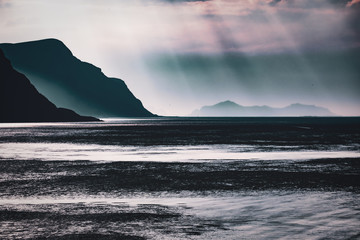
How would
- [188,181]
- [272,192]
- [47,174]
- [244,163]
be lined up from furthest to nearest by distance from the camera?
[244,163], [47,174], [188,181], [272,192]

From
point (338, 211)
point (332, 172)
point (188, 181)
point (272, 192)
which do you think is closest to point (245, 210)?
point (338, 211)

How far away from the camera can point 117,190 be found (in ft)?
73.7

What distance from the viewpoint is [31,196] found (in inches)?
793

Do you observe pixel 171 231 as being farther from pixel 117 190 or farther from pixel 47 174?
pixel 47 174

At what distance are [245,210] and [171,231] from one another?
4.55 meters

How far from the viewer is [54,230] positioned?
1351 cm

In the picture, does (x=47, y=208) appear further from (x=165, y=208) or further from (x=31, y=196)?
(x=165, y=208)

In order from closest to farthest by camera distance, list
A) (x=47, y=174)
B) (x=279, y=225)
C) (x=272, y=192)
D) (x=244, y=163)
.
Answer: (x=279, y=225)
(x=272, y=192)
(x=47, y=174)
(x=244, y=163)

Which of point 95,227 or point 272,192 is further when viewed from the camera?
point 272,192

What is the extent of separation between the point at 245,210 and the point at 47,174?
17094 millimetres

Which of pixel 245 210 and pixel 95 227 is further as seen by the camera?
pixel 245 210

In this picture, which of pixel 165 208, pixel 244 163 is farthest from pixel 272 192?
pixel 244 163

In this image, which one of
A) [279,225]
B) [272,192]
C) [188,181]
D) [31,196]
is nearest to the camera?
[279,225]

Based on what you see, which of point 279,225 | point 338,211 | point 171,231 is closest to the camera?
point 171,231
